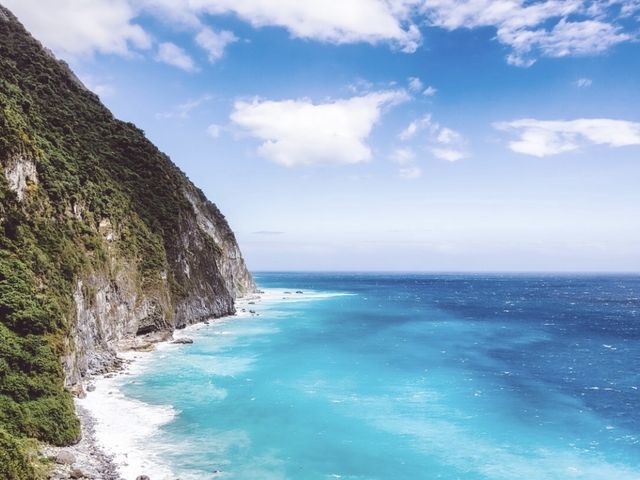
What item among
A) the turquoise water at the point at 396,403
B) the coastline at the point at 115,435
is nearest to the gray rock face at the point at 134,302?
the coastline at the point at 115,435

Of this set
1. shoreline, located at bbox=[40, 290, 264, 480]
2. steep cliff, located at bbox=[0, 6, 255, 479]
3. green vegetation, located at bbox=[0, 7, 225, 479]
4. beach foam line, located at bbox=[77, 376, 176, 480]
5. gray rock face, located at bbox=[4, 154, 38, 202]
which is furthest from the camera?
gray rock face, located at bbox=[4, 154, 38, 202]

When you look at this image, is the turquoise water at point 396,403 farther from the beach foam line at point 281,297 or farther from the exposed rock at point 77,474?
the beach foam line at point 281,297

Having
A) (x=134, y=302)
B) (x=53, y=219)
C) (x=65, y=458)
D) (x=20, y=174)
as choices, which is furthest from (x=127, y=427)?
(x=134, y=302)

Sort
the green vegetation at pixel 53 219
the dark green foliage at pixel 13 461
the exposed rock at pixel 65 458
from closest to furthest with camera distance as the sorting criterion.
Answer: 1. the dark green foliage at pixel 13 461
2. the exposed rock at pixel 65 458
3. the green vegetation at pixel 53 219

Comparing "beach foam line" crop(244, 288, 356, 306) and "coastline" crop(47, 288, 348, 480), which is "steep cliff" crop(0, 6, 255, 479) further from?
"beach foam line" crop(244, 288, 356, 306)

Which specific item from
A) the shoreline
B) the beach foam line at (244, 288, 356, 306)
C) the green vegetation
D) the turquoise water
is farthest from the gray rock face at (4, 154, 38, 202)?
the beach foam line at (244, 288, 356, 306)
